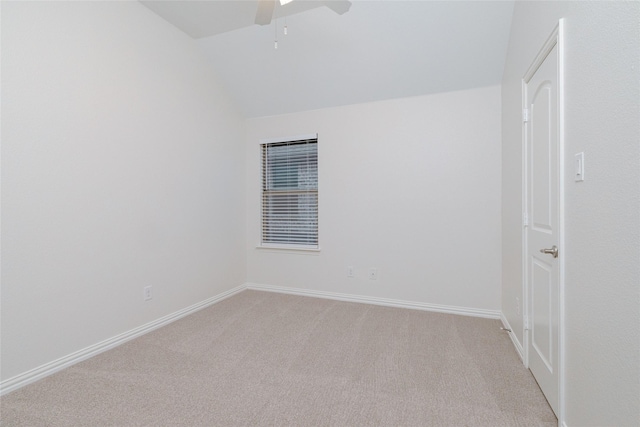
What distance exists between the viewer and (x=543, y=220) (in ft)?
5.91

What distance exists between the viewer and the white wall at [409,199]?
3.01 meters

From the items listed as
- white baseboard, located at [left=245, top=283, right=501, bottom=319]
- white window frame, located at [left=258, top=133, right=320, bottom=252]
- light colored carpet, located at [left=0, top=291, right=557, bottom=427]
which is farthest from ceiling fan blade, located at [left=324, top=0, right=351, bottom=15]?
white baseboard, located at [left=245, top=283, right=501, bottom=319]

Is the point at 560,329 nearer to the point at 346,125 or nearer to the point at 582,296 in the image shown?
the point at 582,296

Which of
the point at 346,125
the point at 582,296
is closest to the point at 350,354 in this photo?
the point at 582,296

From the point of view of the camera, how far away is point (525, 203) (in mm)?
2154

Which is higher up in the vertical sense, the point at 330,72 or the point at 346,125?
the point at 330,72

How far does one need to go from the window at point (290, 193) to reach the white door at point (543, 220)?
2.32 m

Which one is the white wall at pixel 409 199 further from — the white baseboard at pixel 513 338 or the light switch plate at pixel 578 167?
A: the light switch plate at pixel 578 167

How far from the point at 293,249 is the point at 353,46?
2476 millimetres

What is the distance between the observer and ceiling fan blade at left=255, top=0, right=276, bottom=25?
5.97 feet

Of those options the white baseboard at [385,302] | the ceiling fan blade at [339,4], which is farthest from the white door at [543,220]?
the ceiling fan blade at [339,4]

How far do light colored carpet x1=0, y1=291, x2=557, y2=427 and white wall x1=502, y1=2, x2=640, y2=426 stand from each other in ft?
1.96

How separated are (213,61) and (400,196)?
272 cm

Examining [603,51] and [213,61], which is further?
[213,61]
